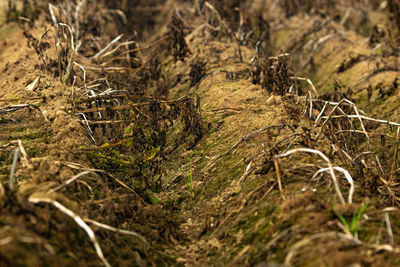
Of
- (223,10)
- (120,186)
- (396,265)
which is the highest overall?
(223,10)

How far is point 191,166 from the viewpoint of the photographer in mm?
2869

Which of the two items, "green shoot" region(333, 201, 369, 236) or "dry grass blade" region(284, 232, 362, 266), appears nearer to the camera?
"dry grass blade" region(284, 232, 362, 266)

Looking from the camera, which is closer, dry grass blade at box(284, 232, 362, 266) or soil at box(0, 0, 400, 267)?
dry grass blade at box(284, 232, 362, 266)

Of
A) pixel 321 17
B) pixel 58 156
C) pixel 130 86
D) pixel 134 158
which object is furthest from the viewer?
pixel 321 17

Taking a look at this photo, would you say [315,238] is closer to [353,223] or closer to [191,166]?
[353,223]

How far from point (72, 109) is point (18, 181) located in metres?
0.95

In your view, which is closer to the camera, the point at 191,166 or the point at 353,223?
the point at 353,223

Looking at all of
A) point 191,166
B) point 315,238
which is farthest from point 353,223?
point 191,166

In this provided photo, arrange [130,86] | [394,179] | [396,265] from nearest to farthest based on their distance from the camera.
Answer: [396,265] → [394,179] → [130,86]

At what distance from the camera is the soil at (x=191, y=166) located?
1627 millimetres

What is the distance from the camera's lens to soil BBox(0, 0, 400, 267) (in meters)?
1.63

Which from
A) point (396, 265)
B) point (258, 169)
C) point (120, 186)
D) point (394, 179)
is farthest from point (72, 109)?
point (394, 179)

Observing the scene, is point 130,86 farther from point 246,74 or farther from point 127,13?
point 127,13

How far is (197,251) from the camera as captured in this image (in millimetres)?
2059
